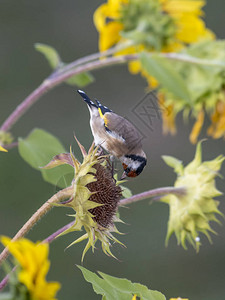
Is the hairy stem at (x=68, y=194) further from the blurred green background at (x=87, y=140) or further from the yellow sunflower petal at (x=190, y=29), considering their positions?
the blurred green background at (x=87, y=140)

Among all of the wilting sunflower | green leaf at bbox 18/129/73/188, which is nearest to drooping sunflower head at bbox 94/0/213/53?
the wilting sunflower

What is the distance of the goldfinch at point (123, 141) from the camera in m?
0.40

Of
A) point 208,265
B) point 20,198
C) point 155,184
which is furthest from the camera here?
point 208,265

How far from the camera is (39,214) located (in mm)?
400

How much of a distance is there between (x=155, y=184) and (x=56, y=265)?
48 cm

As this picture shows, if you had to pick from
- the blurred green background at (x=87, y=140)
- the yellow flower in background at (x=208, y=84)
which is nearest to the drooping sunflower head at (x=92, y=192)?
the yellow flower in background at (x=208, y=84)

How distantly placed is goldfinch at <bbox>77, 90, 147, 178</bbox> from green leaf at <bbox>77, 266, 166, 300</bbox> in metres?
0.08

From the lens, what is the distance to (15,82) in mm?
2424

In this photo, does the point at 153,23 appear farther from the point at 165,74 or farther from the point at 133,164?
the point at 133,164

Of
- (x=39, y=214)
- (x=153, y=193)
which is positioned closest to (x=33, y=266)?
(x=39, y=214)

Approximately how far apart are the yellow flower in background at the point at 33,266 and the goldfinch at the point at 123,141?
0.12 metres

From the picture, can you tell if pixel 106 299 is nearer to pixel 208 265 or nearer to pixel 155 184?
pixel 155 184

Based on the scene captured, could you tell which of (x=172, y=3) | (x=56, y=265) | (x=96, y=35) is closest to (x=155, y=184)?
(x=56, y=265)

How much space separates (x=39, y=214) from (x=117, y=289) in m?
0.08
